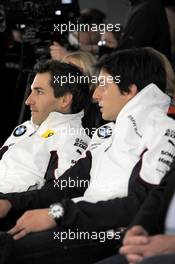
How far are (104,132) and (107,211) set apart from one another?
36 cm

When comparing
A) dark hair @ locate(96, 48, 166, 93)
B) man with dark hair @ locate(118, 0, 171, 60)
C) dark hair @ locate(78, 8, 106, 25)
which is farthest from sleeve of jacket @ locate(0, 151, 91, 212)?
dark hair @ locate(78, 8, 106, 25)

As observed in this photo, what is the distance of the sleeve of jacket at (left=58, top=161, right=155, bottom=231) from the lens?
149 cm

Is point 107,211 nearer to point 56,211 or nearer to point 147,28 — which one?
point 56,211

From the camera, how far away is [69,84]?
1.99 meters

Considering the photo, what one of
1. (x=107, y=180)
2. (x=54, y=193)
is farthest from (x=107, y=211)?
(x=54, y=193)

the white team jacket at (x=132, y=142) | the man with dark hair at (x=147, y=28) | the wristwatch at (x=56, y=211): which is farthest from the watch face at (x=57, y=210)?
the man with dark hair at (x=147, y=28)

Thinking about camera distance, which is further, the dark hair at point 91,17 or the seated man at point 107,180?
the dark hair at point 91,17

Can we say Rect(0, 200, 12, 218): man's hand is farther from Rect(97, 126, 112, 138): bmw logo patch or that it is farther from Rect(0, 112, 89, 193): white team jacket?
Rect(97, 126, 112, 138): bmw logo patch

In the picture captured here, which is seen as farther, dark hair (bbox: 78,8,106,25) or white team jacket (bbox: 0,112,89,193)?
dark hair (bbox: 78,8,106,25)

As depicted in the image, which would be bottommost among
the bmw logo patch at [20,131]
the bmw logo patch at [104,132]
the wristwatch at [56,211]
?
the wristwatch at [56,211]

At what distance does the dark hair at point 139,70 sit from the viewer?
5.44 ft

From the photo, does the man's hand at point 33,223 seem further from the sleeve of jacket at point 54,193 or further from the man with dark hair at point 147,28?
the man with dark hair at point 147,28

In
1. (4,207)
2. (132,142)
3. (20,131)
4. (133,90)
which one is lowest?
(4,207)

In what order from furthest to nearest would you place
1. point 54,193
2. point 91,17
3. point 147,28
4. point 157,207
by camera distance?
1. point 91,17
2. point 147,28
3. point 54,193
4. point 157,207
